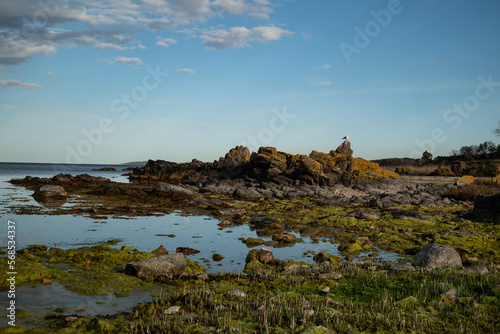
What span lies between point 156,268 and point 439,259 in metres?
7.27

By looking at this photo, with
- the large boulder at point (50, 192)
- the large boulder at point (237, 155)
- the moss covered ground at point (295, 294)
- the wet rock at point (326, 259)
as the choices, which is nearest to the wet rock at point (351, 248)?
the moss covered ground at point (295, 294)

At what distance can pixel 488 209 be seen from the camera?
16.6 metres

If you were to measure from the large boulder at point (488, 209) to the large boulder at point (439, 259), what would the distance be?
805cm

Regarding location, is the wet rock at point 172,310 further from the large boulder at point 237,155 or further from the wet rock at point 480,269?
the large boulder at point 237,155

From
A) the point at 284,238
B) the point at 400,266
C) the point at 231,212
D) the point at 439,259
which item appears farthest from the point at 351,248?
the point at 231,212

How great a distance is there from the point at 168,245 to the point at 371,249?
694 cm

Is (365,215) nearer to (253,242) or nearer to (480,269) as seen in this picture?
(253,242)

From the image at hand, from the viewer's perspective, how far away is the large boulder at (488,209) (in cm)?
1603

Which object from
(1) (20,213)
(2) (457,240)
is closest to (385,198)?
(2) (457,240)

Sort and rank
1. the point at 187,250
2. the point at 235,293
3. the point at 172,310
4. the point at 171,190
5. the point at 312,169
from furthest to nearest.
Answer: the point at 312,169 → the point at 171,190 → the point at 187,250 → the point at 235,293 → the point at 172,310

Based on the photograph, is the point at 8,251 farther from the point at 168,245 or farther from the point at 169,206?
the point at 169,206

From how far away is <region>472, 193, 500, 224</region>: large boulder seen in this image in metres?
16.0

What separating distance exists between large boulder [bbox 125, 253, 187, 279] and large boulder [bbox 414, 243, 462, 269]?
6.30 metres

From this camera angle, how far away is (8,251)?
10227 millimetres
